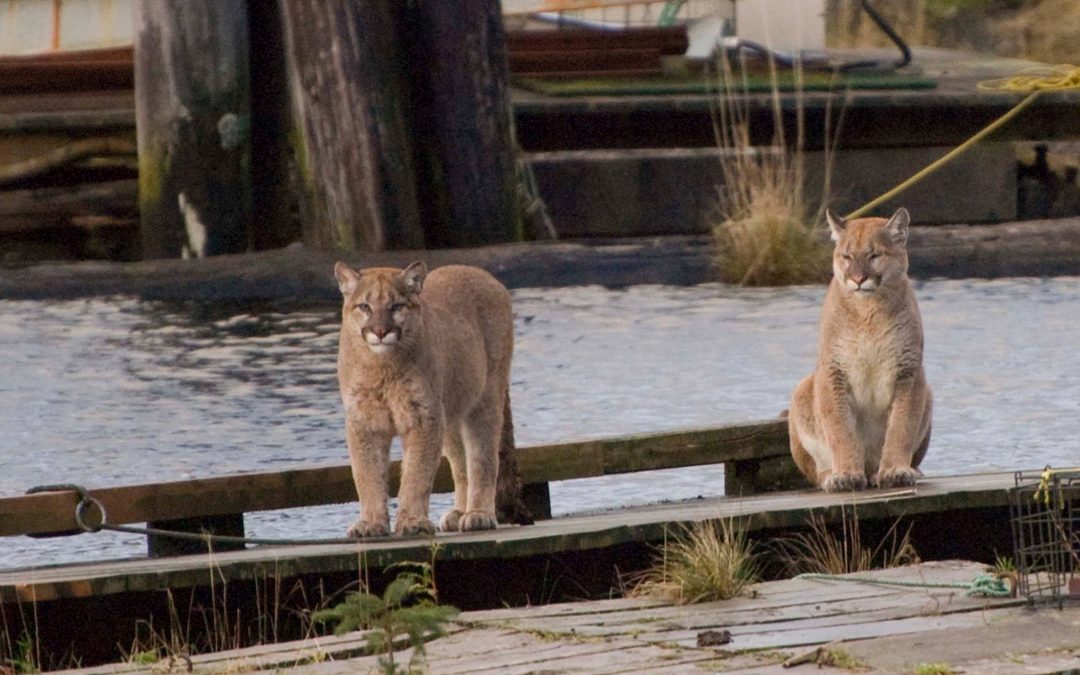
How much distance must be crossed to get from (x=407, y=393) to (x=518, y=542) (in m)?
0.67

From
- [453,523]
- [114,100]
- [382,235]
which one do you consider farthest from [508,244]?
[453,523]

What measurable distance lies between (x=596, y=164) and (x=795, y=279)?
1.80m

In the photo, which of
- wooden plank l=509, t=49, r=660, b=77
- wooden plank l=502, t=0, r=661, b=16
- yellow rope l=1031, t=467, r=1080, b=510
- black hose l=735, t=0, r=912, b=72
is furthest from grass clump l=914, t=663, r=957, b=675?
wooden plank l=502, t=0, r=661, b=16

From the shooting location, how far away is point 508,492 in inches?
332

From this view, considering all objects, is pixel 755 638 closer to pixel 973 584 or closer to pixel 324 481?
pixel 973 584

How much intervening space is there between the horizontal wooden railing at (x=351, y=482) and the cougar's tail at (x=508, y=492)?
1.99 feet

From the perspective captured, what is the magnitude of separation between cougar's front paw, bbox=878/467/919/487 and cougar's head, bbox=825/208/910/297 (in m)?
0.74

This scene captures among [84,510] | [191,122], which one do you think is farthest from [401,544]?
[191,122]

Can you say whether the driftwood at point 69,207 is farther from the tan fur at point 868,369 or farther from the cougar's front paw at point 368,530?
the cougar's front paw at point 368,530

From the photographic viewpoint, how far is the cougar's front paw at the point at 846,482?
348 inches

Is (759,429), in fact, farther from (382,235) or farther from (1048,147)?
(1048,147)

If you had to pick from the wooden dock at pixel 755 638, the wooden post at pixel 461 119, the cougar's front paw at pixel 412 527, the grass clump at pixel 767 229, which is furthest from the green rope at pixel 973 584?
the grass clump at pixel 767 229

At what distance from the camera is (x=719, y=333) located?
49.9 ft

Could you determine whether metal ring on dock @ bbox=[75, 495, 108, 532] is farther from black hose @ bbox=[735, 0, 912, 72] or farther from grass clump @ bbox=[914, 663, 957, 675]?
black hose @ bbox=[735, 0, 912, 72]
